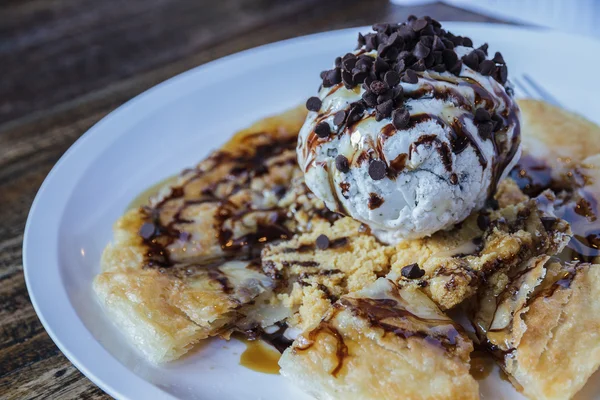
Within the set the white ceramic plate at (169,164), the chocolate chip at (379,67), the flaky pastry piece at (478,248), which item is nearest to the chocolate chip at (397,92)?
the chocolate chip at (379,67)

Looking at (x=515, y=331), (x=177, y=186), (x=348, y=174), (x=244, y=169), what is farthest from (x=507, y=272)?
(x=177, y=186)

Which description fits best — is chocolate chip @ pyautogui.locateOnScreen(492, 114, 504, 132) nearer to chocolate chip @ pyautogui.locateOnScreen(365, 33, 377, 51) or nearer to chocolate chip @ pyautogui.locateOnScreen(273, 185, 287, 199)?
chocolate chip @ pyautogui.locateOnScreen(365, 33, 377, 51)

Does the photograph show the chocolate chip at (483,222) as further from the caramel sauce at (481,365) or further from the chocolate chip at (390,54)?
the chocolate chip at (390,54)

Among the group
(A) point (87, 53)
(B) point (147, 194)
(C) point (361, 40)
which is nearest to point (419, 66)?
(C) point (361, 40)

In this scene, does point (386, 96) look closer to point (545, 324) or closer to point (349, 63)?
point (349, 63)

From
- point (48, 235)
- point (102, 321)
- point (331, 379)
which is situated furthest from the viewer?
point (48, 235)

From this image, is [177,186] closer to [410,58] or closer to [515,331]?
[410,58]

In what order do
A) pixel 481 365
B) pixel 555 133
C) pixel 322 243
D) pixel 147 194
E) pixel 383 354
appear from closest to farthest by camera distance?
pixel 383 354
pixel 481 365
pixel 322 243
pixel 555 133
pixel 147 194
